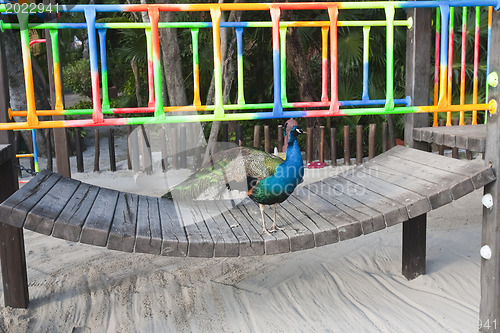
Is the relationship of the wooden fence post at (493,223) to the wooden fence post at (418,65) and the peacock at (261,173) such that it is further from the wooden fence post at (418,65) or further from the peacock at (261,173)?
the peacock at (261,173)

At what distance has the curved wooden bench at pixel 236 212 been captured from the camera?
2.40m

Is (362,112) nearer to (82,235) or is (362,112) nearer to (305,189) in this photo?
(305,189)

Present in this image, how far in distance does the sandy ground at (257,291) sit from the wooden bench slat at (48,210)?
868mm

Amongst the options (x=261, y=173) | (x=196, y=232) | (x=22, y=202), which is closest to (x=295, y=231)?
(x=261, y=173)

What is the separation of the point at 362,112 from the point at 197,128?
16.4ft

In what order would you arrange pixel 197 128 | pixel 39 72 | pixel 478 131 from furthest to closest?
pixel 39 72
pixel 197 128
pixel 478 131

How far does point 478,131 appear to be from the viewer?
3240mm

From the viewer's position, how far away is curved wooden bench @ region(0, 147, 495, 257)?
7.87 ft

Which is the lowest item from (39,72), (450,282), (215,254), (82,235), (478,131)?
(450,282)

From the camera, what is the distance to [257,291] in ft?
11.6

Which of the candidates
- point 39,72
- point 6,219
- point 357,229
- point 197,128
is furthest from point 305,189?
point 39,72

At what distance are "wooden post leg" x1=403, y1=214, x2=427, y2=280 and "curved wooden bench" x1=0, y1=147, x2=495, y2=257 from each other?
0.52m

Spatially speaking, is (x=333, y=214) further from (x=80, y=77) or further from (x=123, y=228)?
(x=80, y=77)

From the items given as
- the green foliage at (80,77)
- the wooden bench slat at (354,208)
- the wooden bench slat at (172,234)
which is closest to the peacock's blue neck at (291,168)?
the wooden bench slat at (354,208)
